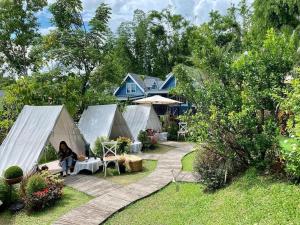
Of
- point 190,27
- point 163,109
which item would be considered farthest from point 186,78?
point 190,27

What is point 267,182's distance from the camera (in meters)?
7.91

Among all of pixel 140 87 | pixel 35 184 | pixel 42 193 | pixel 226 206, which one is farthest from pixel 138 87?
pixel 226 206

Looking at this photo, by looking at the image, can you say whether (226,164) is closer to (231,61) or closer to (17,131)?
(231,61)

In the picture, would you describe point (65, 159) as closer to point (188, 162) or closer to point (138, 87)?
point (188, 162)

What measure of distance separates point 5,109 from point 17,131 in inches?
308

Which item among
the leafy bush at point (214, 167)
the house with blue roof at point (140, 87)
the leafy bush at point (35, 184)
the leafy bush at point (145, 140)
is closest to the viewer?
the leafy bush at point (214, 167)

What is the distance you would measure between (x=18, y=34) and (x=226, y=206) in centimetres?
→ 2801

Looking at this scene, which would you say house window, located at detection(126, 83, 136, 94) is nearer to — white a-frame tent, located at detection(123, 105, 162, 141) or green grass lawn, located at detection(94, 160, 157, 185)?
white a-frame tent, located at detection(123, 105, 162, 141)

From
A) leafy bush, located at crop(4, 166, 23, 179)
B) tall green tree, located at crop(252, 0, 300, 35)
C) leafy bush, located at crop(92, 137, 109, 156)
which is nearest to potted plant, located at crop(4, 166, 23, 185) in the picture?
leafy bush, located at crop(4, 166, 23, 179)

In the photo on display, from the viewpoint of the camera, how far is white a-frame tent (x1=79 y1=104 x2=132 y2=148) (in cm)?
1650

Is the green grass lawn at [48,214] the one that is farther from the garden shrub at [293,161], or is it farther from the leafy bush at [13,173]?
the garden shrub at [293,161]

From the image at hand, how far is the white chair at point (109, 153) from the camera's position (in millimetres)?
13229

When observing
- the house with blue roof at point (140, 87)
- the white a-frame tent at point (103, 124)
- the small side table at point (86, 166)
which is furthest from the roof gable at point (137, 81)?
the small side table at point (86, 166)

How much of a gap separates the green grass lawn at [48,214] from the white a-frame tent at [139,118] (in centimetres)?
1058
